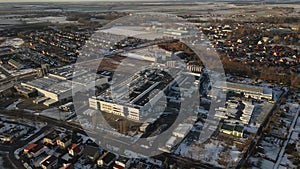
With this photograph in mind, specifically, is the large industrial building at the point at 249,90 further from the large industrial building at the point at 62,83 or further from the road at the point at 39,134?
the large industrial building at the point at 62,83

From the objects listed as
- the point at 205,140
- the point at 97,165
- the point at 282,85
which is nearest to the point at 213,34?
the point at 282,85

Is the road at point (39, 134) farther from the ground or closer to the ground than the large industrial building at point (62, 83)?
closer to the ground

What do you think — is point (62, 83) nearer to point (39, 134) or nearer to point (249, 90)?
point (39, 134)

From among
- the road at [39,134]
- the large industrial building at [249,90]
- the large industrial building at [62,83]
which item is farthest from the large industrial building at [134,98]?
the large industrial building at [249,90]

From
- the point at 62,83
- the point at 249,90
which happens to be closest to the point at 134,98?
the point at 62,83

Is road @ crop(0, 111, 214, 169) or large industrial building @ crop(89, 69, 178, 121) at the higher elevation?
large industrial building @ crop(89, 69, 178, 121)

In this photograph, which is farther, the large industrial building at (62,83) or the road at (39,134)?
the large industrial building at (62,83)

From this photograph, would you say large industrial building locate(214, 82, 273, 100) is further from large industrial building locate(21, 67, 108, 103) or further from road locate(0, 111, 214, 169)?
large industrial building locate(21, 67, 108, 103)

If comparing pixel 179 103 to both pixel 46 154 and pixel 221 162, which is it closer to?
pixel 221 162

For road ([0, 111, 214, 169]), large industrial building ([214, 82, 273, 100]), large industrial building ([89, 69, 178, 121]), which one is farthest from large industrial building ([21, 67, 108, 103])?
large industrial building ([214, 82, 273, 100])

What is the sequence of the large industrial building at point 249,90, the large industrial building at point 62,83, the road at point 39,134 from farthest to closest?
the large industrial building at point 62,83, the large industrial building at point 249,90, the road at point 39,134

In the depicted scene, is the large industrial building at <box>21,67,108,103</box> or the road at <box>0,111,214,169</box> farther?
the large industrial building at <box>21,67,108,103</box>
